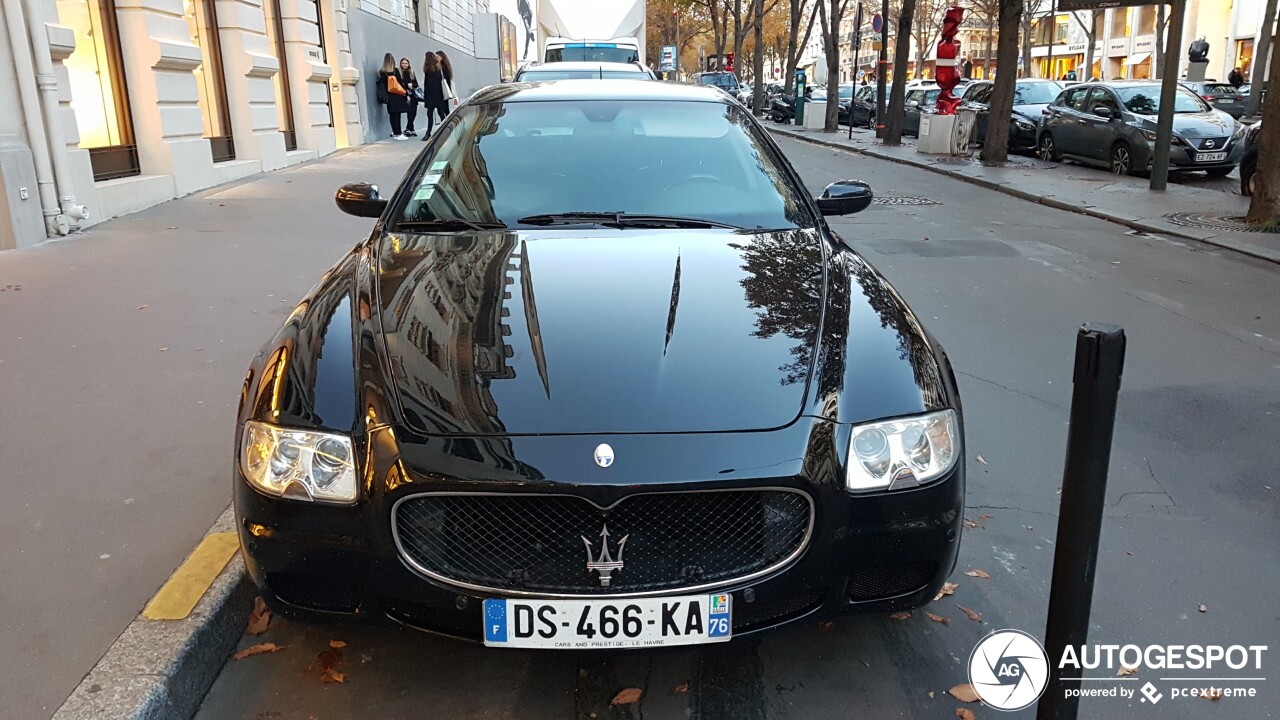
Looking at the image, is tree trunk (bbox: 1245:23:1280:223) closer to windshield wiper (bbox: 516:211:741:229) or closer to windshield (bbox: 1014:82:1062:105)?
windshield wiper (bbox: 516:211:741:229)

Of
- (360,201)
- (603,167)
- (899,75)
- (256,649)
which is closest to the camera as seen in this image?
(256,649)

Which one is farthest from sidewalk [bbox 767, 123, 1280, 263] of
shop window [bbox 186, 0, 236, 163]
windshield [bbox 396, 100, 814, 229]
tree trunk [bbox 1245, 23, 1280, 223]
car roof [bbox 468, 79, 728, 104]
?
shop window [bbox 186, 0, 236, 163]

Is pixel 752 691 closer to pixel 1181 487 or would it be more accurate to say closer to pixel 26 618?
pixel 26 618

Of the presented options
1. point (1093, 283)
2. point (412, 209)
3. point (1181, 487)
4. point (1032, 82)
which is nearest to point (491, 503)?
point (412, 209)

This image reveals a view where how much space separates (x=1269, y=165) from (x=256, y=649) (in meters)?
11.5

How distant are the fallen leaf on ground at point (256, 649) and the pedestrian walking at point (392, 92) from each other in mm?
→ 20717

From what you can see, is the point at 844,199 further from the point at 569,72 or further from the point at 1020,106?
the point at 1020,106

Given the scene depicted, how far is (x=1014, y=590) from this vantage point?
3227mm

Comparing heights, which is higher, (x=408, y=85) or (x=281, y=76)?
(x=281, y=76)

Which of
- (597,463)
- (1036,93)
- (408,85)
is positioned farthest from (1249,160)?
(408,85)

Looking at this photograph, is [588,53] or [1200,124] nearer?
[1200,124]

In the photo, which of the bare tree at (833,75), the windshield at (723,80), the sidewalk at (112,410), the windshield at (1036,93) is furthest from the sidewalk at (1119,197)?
the windshield at (723,80)

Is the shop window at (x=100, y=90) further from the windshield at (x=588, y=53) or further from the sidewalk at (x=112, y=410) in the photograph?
the windshield at (x=588, y=53)

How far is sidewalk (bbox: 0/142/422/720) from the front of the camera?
9.54ft
